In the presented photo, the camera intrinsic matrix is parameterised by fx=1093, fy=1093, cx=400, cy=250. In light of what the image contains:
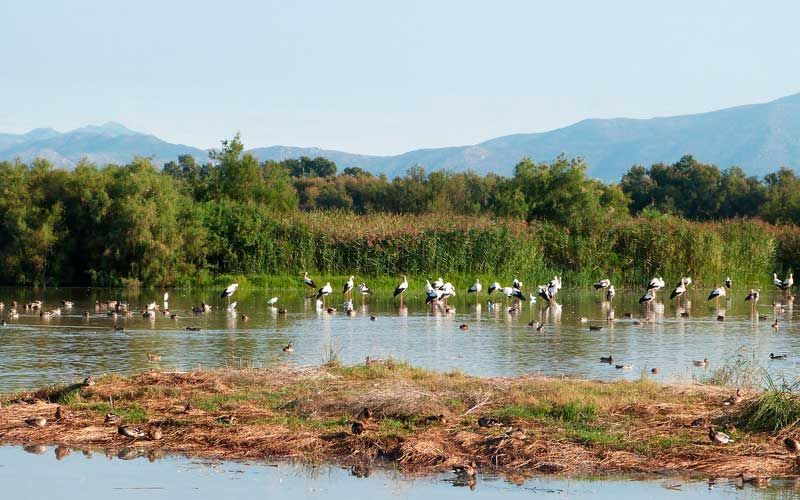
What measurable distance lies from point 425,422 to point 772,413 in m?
3.80

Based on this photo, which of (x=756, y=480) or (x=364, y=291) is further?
(x=364, y=291)

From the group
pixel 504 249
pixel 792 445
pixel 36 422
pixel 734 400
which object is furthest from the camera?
pixel 504 249

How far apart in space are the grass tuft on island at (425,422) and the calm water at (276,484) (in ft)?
1.14

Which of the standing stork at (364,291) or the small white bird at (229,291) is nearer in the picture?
the small white bird at (229,291)

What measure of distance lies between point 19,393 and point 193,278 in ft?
88.1

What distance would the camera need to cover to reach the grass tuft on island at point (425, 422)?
1128 centimetres

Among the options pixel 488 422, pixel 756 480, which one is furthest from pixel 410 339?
pixel 756 480

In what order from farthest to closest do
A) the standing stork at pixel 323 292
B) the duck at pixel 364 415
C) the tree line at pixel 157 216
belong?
the tree line at pixel 157 216
the standing stork at pixel 323 292
the duck at pixel 364 415

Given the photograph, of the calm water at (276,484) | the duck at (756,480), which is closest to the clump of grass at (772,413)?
the duck at (756,480)

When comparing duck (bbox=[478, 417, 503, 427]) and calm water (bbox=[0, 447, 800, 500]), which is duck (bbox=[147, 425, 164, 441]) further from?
duck (bbox=[478, 417, 503, 427])

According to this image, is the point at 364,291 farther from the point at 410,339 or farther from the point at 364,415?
the point at 364,415

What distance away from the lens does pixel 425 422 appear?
485 inches

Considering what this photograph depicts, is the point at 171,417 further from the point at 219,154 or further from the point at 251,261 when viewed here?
the point at 219,154

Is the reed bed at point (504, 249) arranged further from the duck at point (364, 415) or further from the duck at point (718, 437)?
the duck at point (718, 437)
